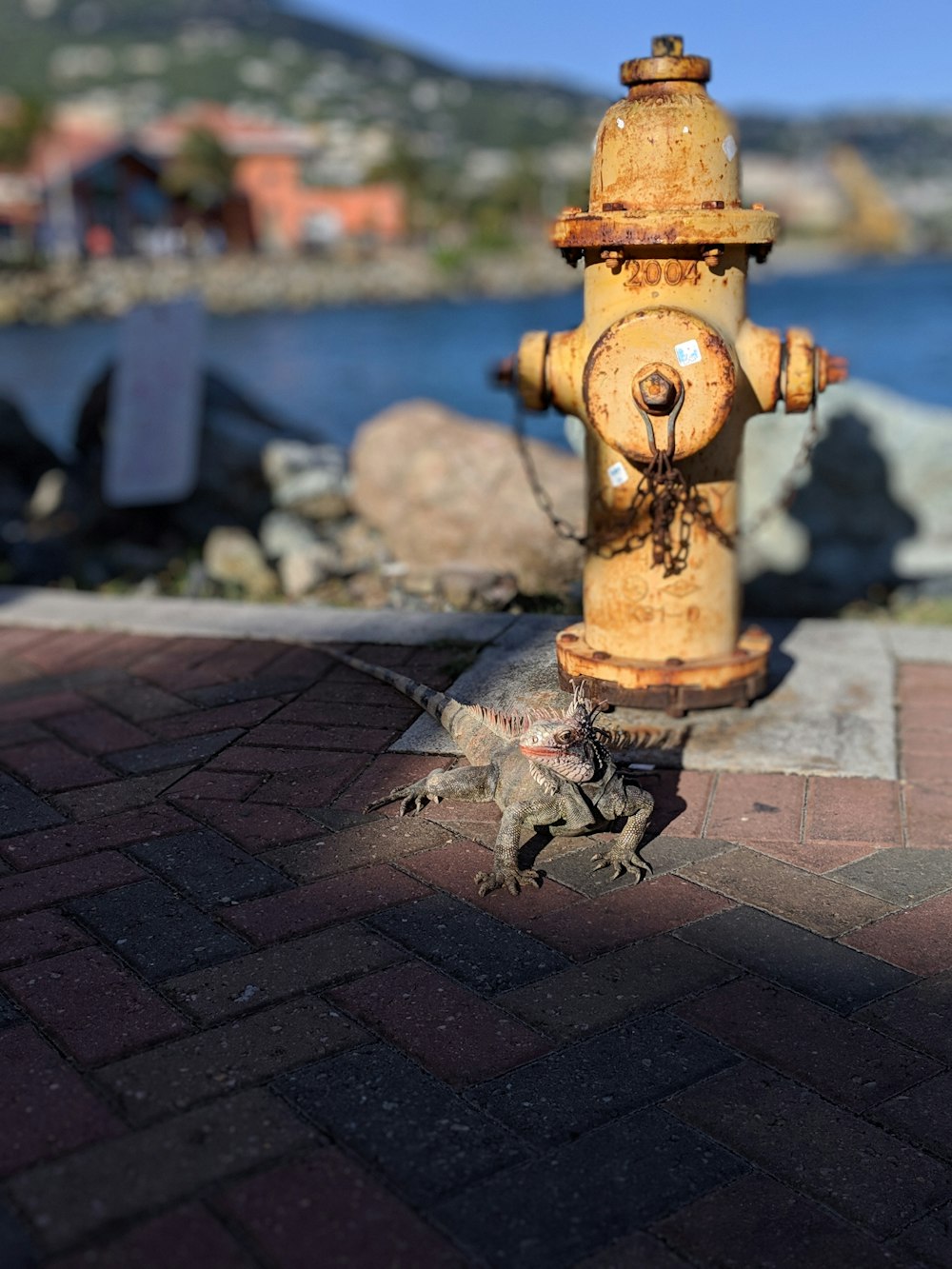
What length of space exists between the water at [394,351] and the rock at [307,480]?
128cm

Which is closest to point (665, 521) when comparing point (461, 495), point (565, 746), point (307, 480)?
point (565, 746)

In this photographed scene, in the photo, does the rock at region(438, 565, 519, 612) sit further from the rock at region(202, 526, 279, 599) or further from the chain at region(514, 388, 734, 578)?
the rock at region(202, 526, 279, 599)

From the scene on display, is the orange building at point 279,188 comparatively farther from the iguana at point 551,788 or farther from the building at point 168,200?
the iguana at point 551,788

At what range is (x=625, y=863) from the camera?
2.90 m

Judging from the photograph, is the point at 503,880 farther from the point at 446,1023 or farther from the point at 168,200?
the point at 168,200

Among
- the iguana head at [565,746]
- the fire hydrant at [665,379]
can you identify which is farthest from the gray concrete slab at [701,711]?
the iguana head at [565,746]

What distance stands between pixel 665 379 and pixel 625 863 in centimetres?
137

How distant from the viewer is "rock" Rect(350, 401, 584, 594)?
628 centimetres

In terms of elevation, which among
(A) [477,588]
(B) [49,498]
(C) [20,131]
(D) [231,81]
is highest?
(D) [231,81]

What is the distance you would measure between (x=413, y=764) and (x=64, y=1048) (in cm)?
136

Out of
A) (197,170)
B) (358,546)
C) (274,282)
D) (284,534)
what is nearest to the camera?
(358,546)

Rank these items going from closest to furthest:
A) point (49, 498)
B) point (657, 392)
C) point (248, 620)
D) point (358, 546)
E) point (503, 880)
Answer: point (503, 880)
point (657, 392)
point (248, 620)
point (358, 546)
point (49, 498)

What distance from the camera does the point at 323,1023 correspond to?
2309 mm

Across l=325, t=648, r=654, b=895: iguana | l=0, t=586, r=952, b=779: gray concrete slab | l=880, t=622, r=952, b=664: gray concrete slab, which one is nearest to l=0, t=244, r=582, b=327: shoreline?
l=0, t=586, r=952, b=779: gray concrete slab
